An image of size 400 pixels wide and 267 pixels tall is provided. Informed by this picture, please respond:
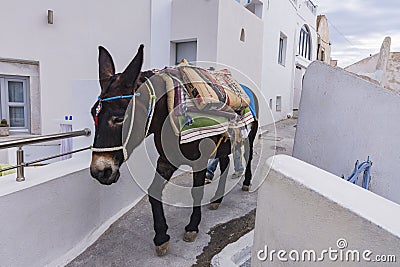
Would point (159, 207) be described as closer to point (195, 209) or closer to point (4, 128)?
point (195, 209)

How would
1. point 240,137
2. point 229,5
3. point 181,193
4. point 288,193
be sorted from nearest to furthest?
point 288,193, point 240,137, point 181,193, point 229,5

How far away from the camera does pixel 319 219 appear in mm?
1249

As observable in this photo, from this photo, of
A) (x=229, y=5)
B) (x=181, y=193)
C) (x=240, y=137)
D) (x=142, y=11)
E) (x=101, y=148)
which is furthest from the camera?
(x=229, y=5)

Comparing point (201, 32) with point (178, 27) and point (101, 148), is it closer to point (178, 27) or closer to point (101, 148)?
point (178, 27)

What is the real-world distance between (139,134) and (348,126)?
8.61ft

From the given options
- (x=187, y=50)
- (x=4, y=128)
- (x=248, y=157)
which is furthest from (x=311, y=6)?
(x=4, y=128)

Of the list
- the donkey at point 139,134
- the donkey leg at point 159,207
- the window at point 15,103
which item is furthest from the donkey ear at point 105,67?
the window at point 15,103

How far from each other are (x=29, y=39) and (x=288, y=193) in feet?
17.2

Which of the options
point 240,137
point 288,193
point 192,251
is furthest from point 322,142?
point 288,193

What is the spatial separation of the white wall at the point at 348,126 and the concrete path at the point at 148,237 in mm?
1150

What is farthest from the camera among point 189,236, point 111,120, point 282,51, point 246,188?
point 282,51

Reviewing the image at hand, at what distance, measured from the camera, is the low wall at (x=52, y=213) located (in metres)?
1.88

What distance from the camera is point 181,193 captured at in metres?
3.58

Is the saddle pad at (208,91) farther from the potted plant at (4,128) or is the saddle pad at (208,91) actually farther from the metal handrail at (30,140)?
the potted plant at (4,128)
